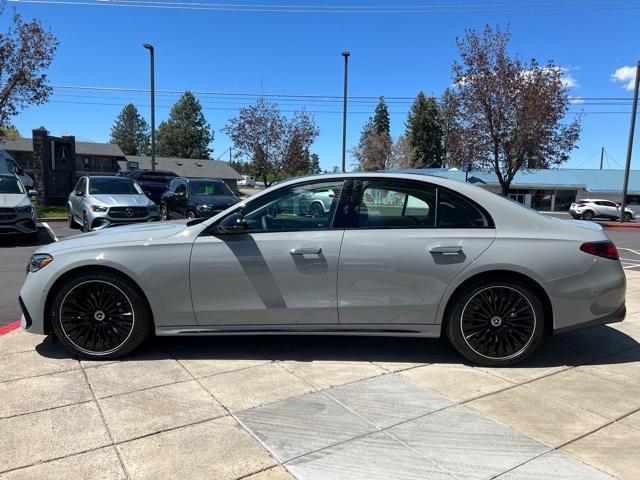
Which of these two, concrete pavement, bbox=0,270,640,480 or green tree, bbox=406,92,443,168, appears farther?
green tree, bbox=406,92,443,168

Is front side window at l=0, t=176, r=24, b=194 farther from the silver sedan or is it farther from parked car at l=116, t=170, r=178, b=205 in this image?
parked car at l=116, t=170, r=178, b=205

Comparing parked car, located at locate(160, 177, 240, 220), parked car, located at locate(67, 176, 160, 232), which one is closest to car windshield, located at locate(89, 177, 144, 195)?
parked car, located at locate(67, 176, 160, 232)

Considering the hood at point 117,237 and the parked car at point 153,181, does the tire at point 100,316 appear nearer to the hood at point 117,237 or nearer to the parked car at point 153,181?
the hood at point 117,237

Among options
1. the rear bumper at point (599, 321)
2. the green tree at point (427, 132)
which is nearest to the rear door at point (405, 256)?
the rear bumper at point (599, 321)

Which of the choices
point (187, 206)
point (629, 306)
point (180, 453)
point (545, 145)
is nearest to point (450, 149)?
point (545, 145)

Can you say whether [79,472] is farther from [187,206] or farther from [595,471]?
[187,206]

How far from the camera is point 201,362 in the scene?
433cm

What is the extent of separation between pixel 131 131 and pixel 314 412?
11435cm

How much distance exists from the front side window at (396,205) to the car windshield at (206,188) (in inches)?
432

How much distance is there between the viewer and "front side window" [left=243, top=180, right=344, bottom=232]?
4.29 metres

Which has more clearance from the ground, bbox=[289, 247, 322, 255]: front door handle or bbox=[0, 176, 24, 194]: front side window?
bbox=[0, 176, 24, 194]: front side window

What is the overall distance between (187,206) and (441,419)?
11.7 meters

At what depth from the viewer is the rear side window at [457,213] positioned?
14.0ft

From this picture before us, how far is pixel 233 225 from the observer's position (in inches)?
164
